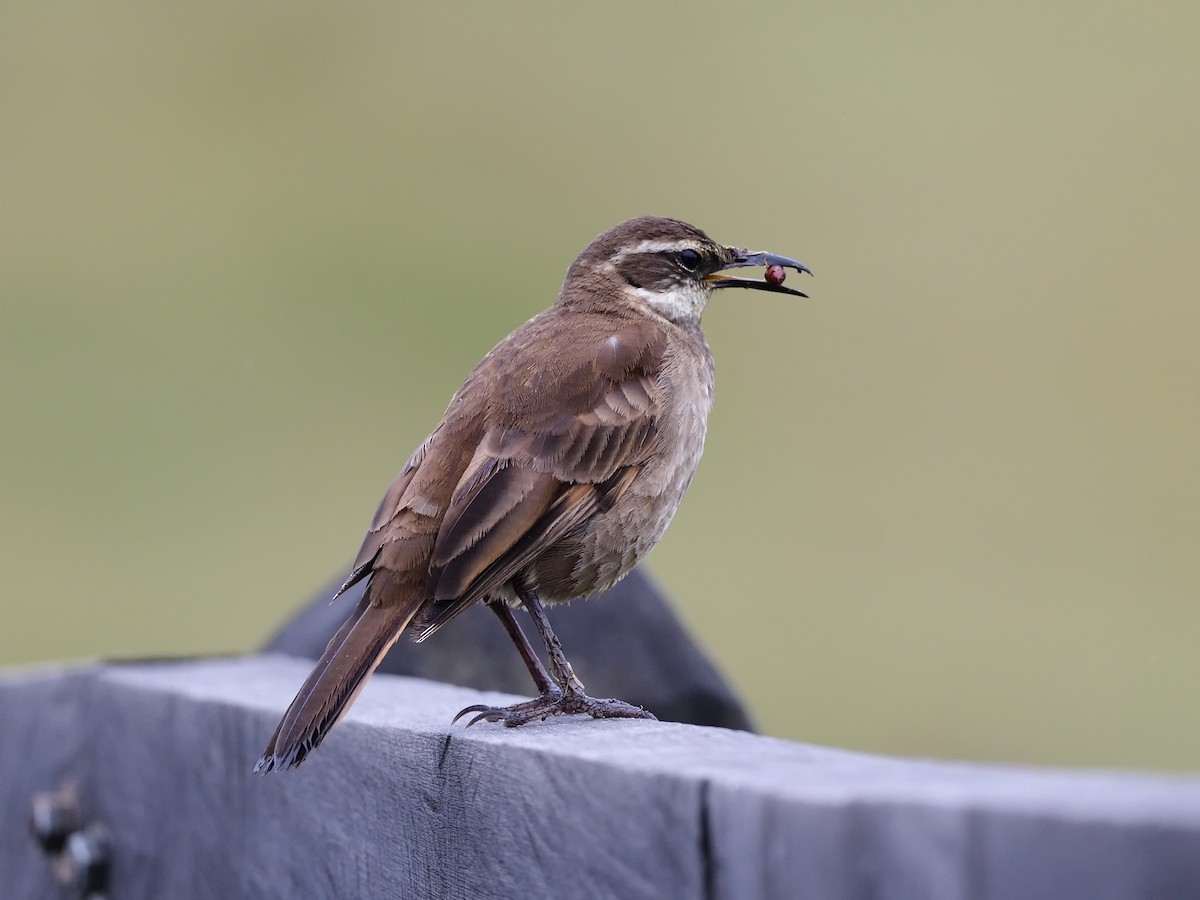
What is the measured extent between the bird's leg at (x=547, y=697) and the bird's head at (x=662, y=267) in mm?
1342

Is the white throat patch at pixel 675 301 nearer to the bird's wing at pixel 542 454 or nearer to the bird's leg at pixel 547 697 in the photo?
the bird's wing at pixel 542 454

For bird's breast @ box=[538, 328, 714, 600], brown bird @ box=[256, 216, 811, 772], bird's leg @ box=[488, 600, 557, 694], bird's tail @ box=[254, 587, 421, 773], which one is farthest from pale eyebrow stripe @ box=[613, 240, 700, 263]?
bird's tail @ box=[254, 587, 421, 773]

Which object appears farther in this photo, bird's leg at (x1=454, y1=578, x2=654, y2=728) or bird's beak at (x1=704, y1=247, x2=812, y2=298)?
bird's beak at (x1=704, y1=247, x2=812, y2=298)

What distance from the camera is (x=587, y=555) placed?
4438 millimetres

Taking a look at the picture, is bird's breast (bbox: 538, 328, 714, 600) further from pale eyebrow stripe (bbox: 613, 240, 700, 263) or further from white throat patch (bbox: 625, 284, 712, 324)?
pale eyebrow stripe (bbox: 613, 240, 700, 263)

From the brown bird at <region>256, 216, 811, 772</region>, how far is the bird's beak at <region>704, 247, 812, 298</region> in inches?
17.0

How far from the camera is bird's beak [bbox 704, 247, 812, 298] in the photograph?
5.53 metres

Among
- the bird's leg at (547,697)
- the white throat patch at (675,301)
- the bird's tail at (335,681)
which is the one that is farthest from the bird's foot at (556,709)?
the white throat patch at (675,301)

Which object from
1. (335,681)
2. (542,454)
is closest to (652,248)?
(542,454)

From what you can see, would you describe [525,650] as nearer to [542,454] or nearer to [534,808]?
[542,454]

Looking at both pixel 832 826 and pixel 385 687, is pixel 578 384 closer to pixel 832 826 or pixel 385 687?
pixel 385 687

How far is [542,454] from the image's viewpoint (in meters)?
4.34

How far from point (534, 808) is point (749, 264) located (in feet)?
9.82

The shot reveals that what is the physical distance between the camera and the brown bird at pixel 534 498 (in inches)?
155
